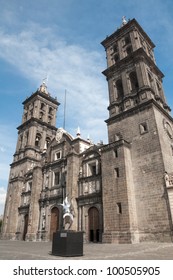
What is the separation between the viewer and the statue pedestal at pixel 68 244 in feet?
31.4

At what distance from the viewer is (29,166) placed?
3522cm

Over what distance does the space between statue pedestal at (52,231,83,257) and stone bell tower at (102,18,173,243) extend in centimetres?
895

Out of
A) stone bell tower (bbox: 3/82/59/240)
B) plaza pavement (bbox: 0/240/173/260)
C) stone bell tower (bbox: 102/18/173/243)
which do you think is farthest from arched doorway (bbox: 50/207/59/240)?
plaza pavement (bbox: 0/240/173/260)

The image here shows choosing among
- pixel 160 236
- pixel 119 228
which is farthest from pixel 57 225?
pixel 160 236

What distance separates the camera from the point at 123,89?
2694 cm

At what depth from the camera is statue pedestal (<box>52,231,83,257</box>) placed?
9586 millimetres

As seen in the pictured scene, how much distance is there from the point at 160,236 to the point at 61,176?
1446cm

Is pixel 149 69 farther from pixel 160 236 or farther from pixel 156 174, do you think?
pixel 160 236

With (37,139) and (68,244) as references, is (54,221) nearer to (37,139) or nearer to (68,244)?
(37,139)

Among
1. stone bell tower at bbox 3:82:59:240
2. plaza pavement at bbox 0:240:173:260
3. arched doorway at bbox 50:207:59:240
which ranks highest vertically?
stone bell tower at bbox 3:82:59:240

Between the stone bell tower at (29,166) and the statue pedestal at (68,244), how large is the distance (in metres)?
19.1

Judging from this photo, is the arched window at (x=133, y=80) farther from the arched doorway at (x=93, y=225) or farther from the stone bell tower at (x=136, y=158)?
the arched doorway at (x=93, y=225)

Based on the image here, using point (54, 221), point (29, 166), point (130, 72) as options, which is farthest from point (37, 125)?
point (130, 72)

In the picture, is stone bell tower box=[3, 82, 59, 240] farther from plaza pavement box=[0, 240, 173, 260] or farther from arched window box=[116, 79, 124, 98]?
plaza pavement box=[0, 240, 173, 260]
